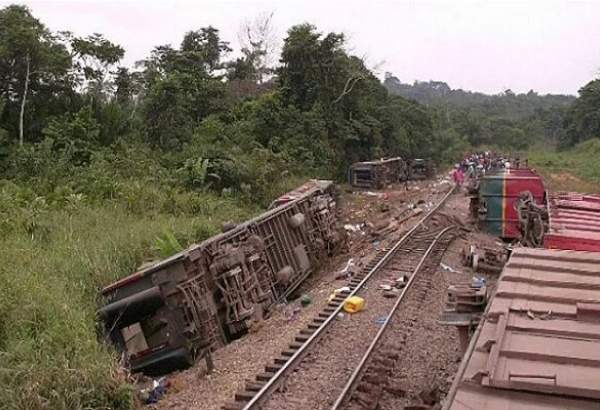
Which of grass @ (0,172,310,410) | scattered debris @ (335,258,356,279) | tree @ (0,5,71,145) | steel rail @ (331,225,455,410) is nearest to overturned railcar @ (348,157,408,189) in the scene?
grass @ (0,172,310,410)

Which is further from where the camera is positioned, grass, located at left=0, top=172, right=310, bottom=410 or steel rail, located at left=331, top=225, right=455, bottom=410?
steel rail, located at left=331, top=225, right=455, bottom=410

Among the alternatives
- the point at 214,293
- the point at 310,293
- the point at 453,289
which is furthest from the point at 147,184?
the point at 453,289

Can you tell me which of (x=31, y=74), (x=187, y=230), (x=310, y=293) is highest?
(x=31, y=74)

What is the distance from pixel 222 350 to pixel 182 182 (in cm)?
1084

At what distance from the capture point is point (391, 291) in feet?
38.0

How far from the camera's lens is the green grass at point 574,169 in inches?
1201

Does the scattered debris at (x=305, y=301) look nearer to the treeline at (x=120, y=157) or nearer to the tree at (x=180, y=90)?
the treeline at (x=120, y=157)

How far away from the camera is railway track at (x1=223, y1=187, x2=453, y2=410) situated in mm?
7199

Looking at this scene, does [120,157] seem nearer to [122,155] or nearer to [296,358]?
[122,155]

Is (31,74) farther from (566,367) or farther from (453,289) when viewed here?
(566,367)

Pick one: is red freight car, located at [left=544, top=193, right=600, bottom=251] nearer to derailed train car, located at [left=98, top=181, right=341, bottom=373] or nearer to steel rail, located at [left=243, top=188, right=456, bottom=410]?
steel rail, located at [left=243, top=188, right=456, bottom=410]

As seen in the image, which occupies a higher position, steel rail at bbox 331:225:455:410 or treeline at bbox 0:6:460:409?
treeline at bbox 0:6:460:409

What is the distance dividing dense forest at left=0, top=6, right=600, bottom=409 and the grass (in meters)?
0.02

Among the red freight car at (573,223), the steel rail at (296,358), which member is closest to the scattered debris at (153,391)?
the steel rail at (296,358)
